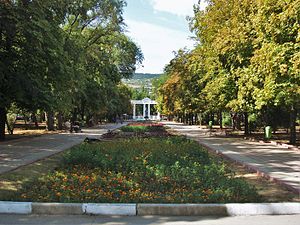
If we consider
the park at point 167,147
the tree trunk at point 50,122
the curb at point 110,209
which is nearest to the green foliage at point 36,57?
the park at point 167,147

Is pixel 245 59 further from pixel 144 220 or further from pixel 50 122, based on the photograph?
pixel 50 122

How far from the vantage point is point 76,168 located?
11.1m

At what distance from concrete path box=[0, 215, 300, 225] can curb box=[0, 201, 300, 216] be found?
0.53 feet

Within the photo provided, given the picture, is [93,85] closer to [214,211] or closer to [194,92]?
[194,92]

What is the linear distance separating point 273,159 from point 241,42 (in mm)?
8067

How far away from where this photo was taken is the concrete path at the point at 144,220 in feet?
20.6

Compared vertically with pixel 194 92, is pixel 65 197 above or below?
below

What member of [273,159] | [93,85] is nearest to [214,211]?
[273,159]

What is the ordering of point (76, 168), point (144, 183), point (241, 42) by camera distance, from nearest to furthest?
1. point (144, 183)
2. point (76, 168)
3. point (241, 42)

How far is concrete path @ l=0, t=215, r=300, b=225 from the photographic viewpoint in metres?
6.29

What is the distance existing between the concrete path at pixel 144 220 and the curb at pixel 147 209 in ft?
0.53

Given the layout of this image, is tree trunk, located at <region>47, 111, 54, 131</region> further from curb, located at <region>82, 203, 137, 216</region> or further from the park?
curb, located at <region>82, 203, 137, 216</region>

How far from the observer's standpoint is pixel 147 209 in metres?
6.86

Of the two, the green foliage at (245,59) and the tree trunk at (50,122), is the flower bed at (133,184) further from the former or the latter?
the tree trunk at (50,122)
